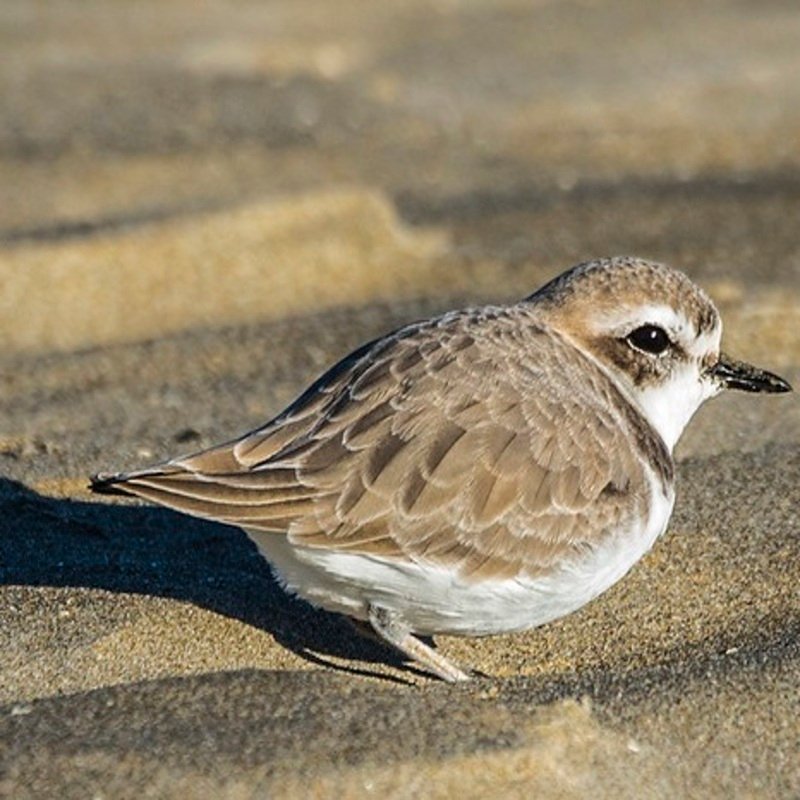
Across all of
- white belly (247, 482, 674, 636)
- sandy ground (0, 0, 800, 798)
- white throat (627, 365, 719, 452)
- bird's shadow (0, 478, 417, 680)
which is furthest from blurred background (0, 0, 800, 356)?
white belly (247, 482, 674, 636)

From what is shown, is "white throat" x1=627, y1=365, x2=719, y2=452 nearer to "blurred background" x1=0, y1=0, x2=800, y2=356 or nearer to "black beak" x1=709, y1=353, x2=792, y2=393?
"black beak" x1=709, y1=353, x2=792, y2=393

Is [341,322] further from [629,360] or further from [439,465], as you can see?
[439,465]

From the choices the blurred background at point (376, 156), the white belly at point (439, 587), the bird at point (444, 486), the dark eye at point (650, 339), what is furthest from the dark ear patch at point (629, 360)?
the blurred background at point (376, 156)

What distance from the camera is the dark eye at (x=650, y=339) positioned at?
4.79 metres

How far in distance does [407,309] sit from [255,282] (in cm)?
78

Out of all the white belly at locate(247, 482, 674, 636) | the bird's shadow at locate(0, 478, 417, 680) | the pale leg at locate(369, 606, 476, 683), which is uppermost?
the white belly at locate(247, 482, 674, 636)

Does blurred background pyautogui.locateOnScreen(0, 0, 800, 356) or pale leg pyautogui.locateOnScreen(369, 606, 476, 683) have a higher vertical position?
pale leg pyautogui.locateOnScreen(369, 606, 476, 683)

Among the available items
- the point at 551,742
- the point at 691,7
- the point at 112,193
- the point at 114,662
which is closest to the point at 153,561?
the point at 114,662

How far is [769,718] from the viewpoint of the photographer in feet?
13.6

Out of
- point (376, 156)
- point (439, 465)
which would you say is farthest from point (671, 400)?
point (376, 156)

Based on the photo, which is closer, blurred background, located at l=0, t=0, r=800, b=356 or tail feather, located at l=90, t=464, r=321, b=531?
tail feather, located at l=90, t=464, r=321, b=531

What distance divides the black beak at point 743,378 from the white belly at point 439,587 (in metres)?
0.76

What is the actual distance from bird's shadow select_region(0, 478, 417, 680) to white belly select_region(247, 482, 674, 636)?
0.26 metres

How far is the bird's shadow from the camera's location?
4.68 meters
